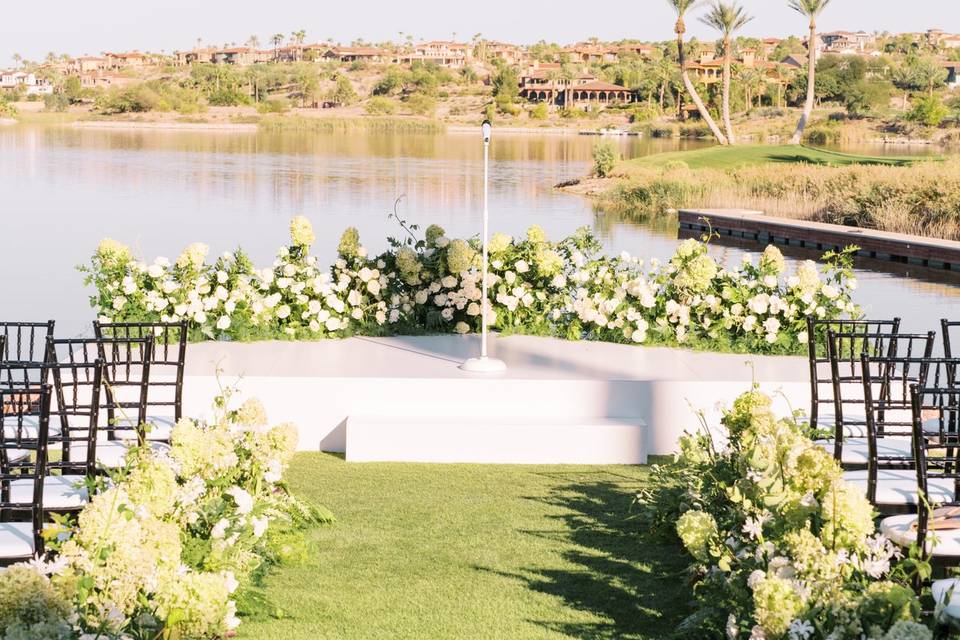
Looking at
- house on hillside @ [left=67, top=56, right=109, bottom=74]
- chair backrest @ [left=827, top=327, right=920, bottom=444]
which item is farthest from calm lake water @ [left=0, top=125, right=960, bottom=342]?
house on hillside @ [left=67, top=56, right=109, bottom=74]

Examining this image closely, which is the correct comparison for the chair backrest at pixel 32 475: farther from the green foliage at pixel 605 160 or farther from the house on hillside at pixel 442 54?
the house on hillside at pixel 442 54

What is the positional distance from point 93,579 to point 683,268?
5.76 metres

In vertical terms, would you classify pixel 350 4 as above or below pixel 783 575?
above

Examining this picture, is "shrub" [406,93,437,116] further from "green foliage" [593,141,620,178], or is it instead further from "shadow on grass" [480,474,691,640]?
"shadow on grass" [480,474,691,640]

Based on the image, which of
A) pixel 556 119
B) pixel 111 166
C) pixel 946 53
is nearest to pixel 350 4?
pixel 556 119

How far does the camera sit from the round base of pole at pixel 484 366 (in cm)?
716

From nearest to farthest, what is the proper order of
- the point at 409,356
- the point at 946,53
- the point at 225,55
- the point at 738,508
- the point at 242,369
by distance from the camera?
the point at 738,508 → the point at 242,369 → the point at 409,356 → the point at 946,53 → the point at 225,55

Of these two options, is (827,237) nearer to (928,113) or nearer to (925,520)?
(925,520)

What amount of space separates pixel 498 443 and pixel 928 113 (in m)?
66.0

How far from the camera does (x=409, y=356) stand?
7723mm

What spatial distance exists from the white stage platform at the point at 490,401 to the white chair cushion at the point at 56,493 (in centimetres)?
239

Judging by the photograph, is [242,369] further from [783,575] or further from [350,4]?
[350,4]

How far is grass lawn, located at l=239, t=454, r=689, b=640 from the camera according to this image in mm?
4152

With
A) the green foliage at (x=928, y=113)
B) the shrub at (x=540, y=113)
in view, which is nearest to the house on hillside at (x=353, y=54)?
the shrub at (x=540, y=113)
